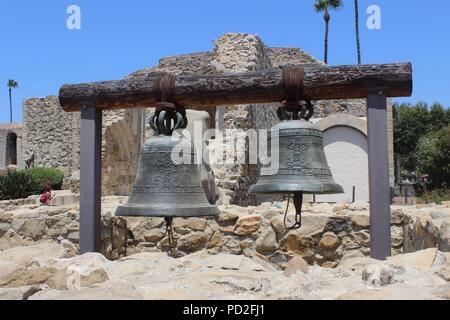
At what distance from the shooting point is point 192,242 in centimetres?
552

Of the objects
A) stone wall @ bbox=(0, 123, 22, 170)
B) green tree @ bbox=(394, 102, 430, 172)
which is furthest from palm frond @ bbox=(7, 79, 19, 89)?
green tree @ bbox=(394, 102, 430, 172)

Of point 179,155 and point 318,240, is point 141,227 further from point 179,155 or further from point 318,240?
point 179,155

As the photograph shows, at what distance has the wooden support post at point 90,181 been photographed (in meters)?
3.47

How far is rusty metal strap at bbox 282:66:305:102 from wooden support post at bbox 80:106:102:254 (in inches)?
57.8

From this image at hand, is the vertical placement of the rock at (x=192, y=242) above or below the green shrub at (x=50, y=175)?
below

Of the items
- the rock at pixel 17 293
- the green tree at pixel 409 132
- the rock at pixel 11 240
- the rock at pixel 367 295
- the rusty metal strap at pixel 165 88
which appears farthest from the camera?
the green tree at pixel 409 132

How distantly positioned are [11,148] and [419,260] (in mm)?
32846

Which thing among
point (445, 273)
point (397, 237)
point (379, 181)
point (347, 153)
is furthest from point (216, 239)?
point (347, 153)

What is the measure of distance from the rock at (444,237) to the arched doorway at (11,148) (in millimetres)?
32133

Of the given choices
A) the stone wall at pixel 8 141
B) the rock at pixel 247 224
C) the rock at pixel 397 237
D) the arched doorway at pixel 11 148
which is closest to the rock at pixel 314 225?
the rock at pixel 247 224

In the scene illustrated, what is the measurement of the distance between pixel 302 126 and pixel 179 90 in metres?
0.89

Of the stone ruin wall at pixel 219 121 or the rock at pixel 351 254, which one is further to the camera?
the stone ruin wall at pixel 219 121

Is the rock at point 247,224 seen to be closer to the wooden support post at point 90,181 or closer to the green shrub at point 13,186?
the wooden support post at point 90,181

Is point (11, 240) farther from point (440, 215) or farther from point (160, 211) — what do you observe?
point (440, 215)
